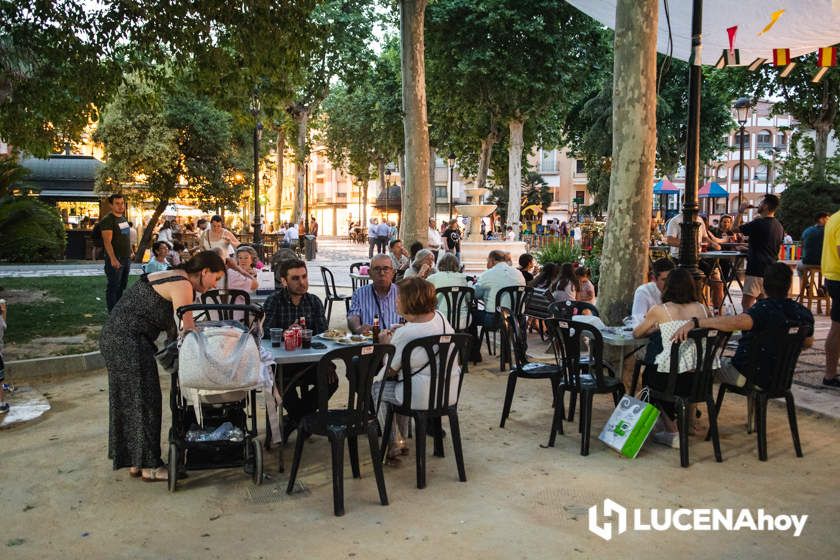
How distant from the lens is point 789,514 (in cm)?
410

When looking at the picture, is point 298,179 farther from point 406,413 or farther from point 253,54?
point 406,413

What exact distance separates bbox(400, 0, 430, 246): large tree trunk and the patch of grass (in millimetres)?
5771

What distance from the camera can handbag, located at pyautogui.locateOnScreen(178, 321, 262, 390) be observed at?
4.13 m

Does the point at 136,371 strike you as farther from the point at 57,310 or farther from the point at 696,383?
the point at 57,310

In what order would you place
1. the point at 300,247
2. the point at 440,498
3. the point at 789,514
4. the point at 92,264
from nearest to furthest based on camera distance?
1. the point at 789,514
2. the point at 440,498
3. the point at 92,264
4. the point at 300,247

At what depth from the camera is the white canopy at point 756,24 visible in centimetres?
967

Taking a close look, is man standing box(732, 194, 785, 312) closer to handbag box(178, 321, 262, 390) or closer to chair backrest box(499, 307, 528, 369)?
chair backrest box(499, 307, 528, 369)

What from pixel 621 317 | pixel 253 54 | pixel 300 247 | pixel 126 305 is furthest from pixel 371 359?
pixel 300 247

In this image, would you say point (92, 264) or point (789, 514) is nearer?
point (789, 514)

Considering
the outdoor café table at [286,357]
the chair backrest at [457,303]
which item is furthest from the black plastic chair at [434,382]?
the chair backrest at [457,303]

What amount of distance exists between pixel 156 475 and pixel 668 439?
3560mm

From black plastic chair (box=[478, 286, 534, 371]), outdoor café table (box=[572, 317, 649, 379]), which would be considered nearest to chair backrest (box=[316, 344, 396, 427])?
outdoor café table (box=[572, 317, 649, 379])

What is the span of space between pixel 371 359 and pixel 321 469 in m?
1.13

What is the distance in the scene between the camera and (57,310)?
12070 millimetres
